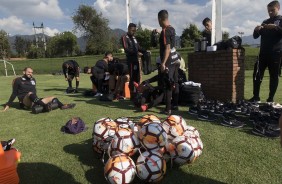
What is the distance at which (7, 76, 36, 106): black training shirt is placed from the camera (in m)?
8.11

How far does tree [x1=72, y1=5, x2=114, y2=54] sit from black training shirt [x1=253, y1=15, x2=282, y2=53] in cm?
6325

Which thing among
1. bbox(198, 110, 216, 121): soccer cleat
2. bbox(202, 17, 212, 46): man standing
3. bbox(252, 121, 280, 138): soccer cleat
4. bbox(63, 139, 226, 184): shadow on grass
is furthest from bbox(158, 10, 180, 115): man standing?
bbox(63, 139, 226, 184): shadow on grass

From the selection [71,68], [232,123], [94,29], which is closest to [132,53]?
[232,123]

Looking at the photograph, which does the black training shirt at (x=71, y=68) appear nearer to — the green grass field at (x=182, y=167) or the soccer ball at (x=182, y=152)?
the green grass field at (x=182, y=167)

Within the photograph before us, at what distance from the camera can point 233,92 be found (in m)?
7.13

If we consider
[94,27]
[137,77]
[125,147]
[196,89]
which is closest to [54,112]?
[137,77]

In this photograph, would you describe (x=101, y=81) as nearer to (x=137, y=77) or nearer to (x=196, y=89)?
(x=137, y=77)

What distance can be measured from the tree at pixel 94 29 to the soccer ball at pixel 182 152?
66337 millimetres

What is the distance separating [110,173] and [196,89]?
15.5 ft

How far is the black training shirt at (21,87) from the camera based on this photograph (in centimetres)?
811

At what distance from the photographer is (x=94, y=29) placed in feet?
246

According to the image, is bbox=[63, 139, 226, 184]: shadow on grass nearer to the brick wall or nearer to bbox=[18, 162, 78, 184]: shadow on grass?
bbox=[18, 162, 78, 184]: shadow on grass

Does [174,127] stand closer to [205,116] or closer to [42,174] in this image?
[42,174]

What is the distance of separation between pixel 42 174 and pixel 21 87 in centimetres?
525
